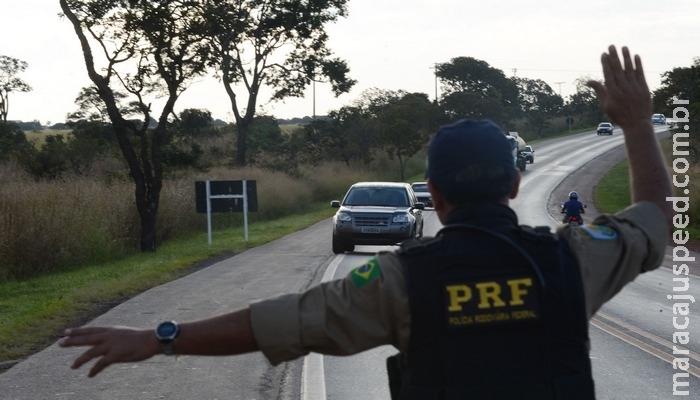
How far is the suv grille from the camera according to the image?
24969 mm

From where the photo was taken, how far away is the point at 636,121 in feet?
10.2

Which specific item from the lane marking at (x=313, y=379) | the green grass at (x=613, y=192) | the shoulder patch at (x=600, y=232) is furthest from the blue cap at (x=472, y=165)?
the green grass at (x=613, y=192)

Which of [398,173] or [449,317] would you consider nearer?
[449,317]

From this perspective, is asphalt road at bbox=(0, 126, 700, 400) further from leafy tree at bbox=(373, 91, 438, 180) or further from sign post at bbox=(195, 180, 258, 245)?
leafy tree at bbox=(373, 91, 438, 180)

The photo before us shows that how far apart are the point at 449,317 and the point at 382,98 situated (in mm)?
83408

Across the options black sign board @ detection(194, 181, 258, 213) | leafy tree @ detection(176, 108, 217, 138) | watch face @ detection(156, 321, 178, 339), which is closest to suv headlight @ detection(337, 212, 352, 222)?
black sign board @ detection(194, 181, 258, 213)

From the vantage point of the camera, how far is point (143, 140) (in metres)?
27.0

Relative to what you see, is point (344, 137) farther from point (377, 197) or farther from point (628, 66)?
point (628, 66)

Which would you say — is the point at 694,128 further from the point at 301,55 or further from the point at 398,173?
the point at 398,173

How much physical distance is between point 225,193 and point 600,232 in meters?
28.1

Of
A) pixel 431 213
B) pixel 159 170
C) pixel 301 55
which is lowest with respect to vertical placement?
pixel 431 213

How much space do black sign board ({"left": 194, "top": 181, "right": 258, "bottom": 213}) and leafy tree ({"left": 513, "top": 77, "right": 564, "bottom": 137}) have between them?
102 m

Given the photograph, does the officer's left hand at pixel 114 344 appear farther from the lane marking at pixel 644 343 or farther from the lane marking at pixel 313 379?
the lane marking at pixel 644 343

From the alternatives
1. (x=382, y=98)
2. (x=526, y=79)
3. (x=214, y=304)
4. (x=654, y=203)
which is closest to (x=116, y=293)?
(x=214, y=304)
